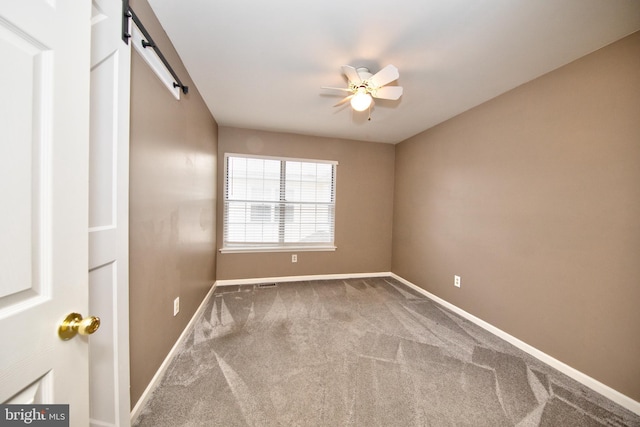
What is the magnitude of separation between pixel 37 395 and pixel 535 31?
2868 mm

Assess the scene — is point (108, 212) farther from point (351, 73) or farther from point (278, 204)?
point (278, 204)

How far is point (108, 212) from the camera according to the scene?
0.98m

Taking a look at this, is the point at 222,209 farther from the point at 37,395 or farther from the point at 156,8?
the point at 37,395

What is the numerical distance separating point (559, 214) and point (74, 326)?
2894 millimetres

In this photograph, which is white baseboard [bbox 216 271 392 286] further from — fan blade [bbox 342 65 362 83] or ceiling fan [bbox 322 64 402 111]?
fan blade [bbox 342 65 362 83]

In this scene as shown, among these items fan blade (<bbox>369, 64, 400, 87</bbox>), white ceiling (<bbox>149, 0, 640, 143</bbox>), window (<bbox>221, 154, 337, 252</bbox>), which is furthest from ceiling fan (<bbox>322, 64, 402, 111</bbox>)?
window (<bbox>221, 154, 337, 252</bbox>)

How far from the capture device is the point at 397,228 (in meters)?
3.85

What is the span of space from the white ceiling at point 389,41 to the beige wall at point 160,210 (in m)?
0.32

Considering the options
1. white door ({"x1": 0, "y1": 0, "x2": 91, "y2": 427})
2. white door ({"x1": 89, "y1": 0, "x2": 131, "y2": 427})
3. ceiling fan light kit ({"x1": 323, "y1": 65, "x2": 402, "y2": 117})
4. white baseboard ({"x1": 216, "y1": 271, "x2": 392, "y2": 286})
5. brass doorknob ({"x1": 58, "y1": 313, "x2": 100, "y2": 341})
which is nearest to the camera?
white door ({"x1": 0, "y1": 0, "x2": 91, "y2": 427})

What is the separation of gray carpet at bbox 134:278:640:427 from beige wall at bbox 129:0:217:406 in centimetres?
32

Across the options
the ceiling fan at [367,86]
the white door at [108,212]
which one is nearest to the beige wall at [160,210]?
the white door at [108,212]

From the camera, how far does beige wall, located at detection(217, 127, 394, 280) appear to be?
342 centimetres

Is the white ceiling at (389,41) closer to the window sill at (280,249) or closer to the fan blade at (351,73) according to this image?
the fan blade at (351,73)

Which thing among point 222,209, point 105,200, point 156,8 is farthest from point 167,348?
point 156,8
